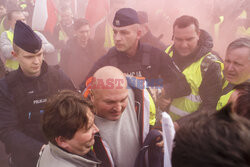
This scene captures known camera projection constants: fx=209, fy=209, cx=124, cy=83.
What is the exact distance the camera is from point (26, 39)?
1.57 m

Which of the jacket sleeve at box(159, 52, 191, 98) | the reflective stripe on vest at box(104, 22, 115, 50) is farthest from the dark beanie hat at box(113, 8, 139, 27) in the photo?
the reflective stripe on vest at box(104, 22, 115, 50)

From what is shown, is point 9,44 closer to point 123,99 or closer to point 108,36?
point 108,36

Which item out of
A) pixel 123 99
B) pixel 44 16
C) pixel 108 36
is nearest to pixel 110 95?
pixel 123 99

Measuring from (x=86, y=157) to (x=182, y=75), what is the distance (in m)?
1.16

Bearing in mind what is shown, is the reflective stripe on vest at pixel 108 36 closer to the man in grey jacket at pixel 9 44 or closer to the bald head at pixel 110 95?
the man in grey jacket at pixel 9 44

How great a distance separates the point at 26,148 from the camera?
1490 mm

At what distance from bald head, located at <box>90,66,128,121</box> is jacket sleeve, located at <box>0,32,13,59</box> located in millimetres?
1541

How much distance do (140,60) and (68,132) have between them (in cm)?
103

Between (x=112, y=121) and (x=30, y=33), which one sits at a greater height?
(x=30, y=33)

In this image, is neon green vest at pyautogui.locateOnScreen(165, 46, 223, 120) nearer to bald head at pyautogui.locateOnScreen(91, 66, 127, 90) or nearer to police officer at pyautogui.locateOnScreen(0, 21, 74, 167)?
bald head at pyautogui.locateOnScreen(91, 66, 127, 90)

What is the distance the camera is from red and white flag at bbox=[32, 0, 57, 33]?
8.55 feet

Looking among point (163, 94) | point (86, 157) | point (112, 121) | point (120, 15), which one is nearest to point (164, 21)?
point (120, 15)

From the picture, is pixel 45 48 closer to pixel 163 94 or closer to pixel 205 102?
pixel 163 94

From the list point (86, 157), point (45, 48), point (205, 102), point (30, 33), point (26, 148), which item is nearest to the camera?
point (86, 157)
